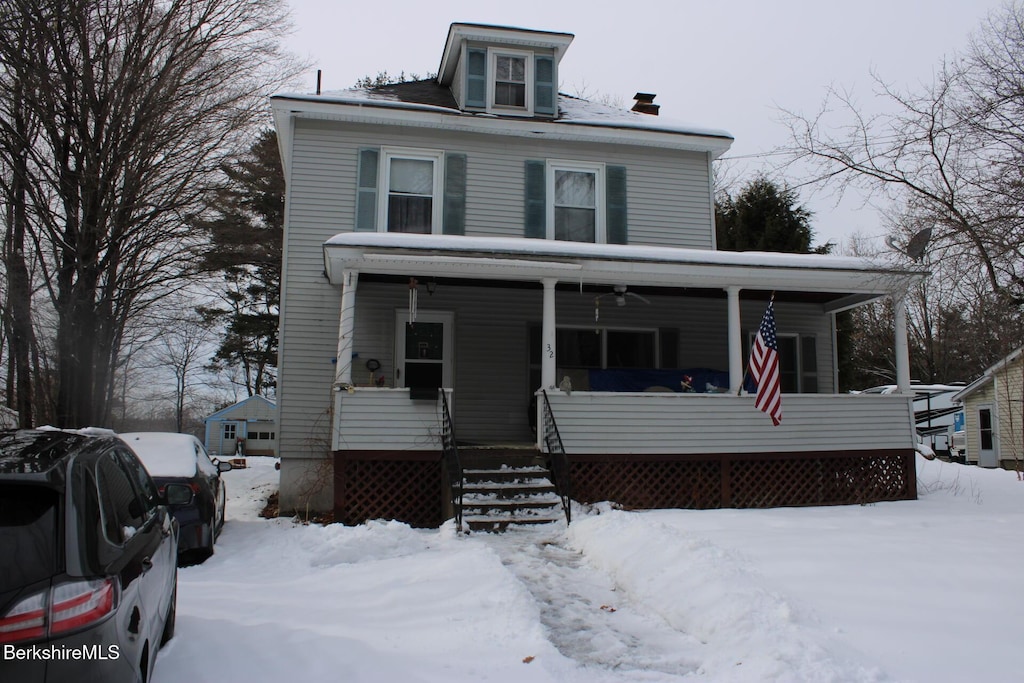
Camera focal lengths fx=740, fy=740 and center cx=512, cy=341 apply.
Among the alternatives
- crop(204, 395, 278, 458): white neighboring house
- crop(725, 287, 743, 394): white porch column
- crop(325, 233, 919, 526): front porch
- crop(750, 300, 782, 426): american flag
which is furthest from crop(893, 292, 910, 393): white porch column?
crop(204, 395, 278, 458): white neighboring house

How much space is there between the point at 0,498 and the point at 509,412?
405 inches

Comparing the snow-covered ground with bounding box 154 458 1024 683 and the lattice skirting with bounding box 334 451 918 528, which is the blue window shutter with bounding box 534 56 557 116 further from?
the snow-covered ground with bounding box 154 458 1024 683

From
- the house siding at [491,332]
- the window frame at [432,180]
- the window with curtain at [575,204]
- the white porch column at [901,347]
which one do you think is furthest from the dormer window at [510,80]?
the white porch column at [901,347]

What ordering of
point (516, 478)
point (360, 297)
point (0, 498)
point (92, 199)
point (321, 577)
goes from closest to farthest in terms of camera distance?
1. point (0, 498)
2. point (321, 577)
3. point (516, 478)
4. point (360, 297)
5. point (92, 199)

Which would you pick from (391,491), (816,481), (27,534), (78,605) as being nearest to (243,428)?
(391,491)

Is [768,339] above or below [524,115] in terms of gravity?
below

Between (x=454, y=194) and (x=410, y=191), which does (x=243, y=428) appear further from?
(x=454, y=194)

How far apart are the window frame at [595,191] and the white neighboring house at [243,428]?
75.3 ft

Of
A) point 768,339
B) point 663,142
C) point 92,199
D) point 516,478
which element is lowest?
point 516,478

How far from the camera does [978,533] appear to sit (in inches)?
325

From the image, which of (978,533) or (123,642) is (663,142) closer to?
(978,533)

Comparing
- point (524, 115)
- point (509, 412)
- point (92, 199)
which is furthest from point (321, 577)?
point (92, 199)

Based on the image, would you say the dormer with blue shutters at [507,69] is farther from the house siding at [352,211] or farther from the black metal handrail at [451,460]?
the black metal handrail at [451,460]

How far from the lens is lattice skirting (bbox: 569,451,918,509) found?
10836mm
